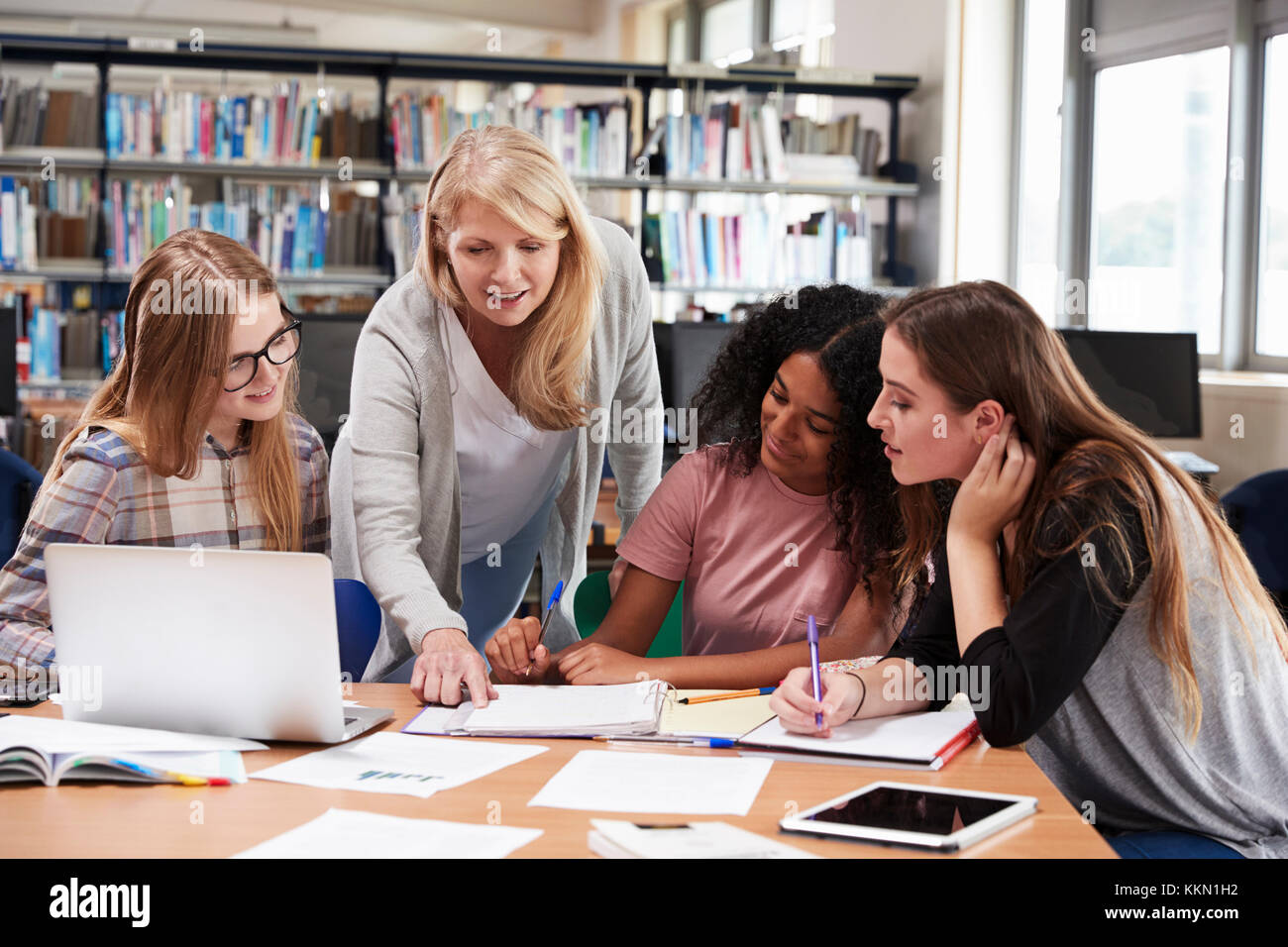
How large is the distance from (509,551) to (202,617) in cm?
100

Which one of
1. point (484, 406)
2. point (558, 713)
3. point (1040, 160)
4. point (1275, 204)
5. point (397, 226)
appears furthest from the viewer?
point (1040, 160)

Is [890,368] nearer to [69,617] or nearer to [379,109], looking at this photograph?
[69,617]

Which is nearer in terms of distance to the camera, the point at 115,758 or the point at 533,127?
the point at 115,758

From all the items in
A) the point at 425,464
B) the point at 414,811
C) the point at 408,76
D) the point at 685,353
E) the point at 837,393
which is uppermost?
the point at 408,76

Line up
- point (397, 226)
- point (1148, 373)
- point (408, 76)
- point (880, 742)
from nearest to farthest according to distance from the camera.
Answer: point (880, 742) → point (1148, 373) → point (397, 226) → point (408, 76)

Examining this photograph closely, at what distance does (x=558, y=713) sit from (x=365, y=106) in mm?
4547

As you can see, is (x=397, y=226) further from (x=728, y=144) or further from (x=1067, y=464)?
(x=1067, y=464)

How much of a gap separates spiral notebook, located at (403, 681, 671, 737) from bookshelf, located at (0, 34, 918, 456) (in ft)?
12.5

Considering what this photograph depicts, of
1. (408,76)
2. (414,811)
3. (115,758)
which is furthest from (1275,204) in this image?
(115,758)

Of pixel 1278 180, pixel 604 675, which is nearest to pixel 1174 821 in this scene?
pixel 604 675

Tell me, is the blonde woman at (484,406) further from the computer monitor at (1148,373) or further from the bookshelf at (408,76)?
the bookshelf at (408,76)

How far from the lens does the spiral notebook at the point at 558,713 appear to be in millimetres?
1408

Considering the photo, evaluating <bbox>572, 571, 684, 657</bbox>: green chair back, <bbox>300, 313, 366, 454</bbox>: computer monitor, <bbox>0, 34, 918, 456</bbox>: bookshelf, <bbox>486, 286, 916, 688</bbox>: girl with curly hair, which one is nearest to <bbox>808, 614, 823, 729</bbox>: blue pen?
<bbox>486, 286, 916, 688</bbox>: girl with curly hair

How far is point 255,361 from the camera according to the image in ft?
5.75
